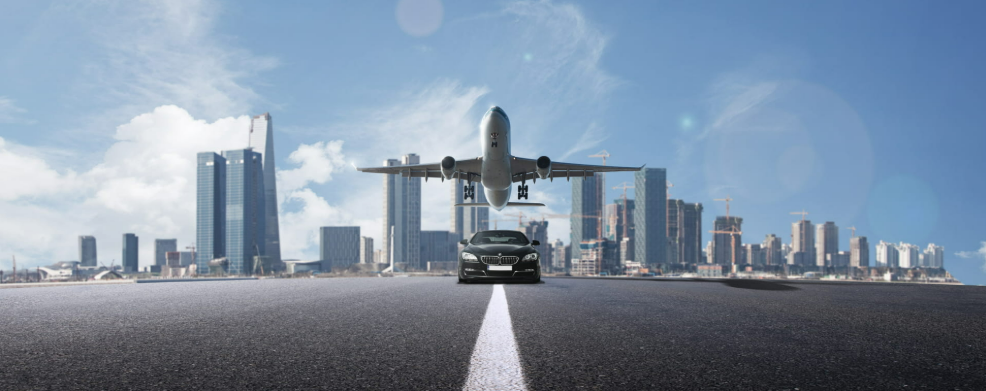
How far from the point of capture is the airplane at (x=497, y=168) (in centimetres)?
2895

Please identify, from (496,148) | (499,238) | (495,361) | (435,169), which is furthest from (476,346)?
(435,169)

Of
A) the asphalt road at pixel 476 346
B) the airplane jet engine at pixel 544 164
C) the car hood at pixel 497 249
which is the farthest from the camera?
the airplane jet engine at pixel 544 164

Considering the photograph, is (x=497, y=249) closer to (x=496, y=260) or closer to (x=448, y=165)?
(x=496, y=260)

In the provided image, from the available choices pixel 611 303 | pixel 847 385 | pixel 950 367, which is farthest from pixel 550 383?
pixel 611 303

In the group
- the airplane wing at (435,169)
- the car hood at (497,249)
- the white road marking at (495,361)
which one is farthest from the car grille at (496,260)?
the airplane wing at (435,169)

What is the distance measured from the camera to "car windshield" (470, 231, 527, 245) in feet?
55.6

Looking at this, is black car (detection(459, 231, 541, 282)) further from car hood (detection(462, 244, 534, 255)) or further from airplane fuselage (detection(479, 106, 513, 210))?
airplane fuselage (detection(479, 106, 513, 210))

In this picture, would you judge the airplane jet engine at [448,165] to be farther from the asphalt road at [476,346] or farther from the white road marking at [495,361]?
the white road marking at [495,361]

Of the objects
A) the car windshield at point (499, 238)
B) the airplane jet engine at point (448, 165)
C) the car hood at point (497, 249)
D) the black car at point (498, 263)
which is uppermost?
the airplane jet engine at point (448, 165)

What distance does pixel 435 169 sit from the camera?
3834cm

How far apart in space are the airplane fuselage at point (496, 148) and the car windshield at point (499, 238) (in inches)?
469

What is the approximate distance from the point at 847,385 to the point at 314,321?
19.2 ft

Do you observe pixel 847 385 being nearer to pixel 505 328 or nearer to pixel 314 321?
pixel 505 328

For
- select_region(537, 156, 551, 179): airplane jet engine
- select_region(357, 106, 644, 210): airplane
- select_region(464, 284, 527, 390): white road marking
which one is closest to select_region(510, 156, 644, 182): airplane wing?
select_region(357, 106, 644, 210): airplane
